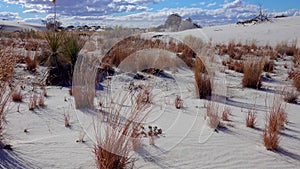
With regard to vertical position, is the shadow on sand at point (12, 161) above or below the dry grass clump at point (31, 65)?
below

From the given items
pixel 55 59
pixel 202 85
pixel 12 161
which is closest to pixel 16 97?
pixel 12 161

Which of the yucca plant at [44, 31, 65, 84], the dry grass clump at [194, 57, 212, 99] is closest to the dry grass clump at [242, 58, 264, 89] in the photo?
the dry grass clump at [194, 57, 212, 99]

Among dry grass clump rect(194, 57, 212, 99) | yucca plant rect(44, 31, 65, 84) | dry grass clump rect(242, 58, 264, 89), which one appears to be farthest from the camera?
dry grass clump rect(242, 58, 264, 89)

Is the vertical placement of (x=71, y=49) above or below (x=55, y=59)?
above

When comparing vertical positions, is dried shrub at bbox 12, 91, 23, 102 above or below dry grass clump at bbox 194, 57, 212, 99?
below

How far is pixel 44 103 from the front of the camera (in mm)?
5895

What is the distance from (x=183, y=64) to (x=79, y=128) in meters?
6.61

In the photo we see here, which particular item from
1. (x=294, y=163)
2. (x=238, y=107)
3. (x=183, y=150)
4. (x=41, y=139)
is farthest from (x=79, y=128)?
(x=238, y=107)

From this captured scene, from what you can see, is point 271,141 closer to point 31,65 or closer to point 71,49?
point 71,49

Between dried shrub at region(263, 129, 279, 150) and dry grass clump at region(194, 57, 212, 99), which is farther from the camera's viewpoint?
dry grass clump at region(194, 57, 212, 99)

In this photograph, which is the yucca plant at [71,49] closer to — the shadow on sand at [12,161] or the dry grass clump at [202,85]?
the dry grass clump at [202,85]

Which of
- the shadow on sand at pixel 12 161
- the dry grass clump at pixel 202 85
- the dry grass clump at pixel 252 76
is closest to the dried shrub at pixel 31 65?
the dry grass clump at pixel 202 85

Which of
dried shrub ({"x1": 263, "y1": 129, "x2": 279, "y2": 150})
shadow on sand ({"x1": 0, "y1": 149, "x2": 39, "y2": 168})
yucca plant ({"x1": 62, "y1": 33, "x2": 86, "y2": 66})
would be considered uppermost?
yucca plant ({"x1": 62, "y1": 33, "x2": 86, "y2": 66})

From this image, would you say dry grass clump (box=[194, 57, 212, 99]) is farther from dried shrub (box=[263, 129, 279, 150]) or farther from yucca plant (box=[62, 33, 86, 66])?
yucca plant (box=[62, 33, 86, 66])
